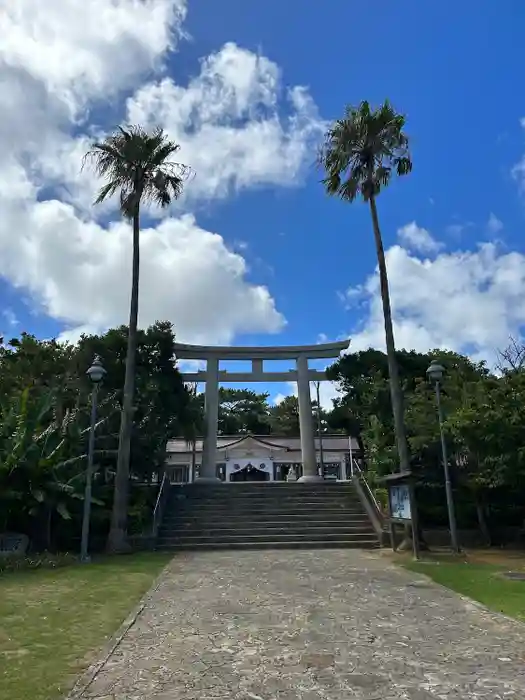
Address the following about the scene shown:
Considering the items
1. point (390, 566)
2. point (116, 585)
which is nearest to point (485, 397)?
point (390, 566)

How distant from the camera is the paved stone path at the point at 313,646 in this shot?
4.36 metres

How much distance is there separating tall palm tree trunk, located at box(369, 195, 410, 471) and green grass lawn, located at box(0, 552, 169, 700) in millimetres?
6513

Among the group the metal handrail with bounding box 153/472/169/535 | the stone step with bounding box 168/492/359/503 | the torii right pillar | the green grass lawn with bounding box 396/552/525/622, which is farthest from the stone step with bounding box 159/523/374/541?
the torii right pillar

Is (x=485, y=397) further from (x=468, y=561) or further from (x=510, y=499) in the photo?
(x=468, y=561)

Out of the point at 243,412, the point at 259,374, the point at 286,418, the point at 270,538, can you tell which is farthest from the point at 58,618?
the point at 243,412

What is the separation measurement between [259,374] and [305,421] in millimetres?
2986

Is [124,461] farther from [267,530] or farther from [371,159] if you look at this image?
[371,159]

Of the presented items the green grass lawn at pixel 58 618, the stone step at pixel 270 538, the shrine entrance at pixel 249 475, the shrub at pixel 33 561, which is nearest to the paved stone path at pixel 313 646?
the green grass lawn at pixel 58 618

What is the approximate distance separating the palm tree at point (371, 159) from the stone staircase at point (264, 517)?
4.13 meters

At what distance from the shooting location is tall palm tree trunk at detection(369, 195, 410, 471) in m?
14.2

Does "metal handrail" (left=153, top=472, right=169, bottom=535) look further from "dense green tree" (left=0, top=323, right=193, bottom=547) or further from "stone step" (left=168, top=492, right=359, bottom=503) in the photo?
"stone step" (left=168, top=492, right=359, bottom=503)

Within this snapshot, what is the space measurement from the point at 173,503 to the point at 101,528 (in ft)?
11.9

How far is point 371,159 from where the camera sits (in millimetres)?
15844

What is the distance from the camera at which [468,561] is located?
1211 centimetres
